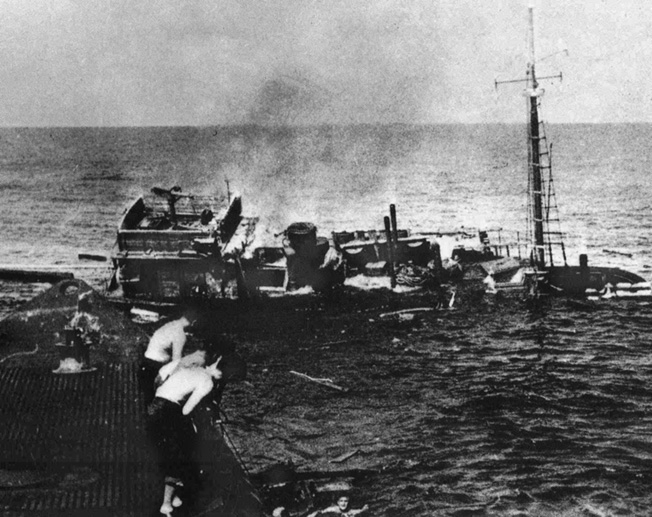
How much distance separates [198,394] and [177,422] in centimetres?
68

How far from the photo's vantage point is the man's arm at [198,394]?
770 centimetres

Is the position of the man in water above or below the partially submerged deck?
below

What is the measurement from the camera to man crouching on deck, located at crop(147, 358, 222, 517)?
25.6 ft

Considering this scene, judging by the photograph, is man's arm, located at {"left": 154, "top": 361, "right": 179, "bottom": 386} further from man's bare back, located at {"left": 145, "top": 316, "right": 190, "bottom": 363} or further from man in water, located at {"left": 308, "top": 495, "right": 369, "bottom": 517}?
man in water, located at {"left": 308, "top": 495, "right": 369, "bottom": 517}

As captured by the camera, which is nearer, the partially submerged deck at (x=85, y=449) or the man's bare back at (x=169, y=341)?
the partially submerged deck at (x=85, y=449)

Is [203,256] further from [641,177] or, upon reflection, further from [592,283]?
[641,177]

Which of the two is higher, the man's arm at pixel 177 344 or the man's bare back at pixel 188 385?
the man's arm at pixel 177 344

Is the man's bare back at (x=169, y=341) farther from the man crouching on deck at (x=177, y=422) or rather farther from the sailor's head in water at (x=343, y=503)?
the sailor's head in water at (x=343, y=503)

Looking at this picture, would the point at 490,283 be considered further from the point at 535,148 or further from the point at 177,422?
the point at 177,422

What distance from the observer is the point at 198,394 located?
7.73 metres

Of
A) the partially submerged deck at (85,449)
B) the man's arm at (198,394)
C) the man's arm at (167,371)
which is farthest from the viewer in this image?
the man's arm at (167,371)

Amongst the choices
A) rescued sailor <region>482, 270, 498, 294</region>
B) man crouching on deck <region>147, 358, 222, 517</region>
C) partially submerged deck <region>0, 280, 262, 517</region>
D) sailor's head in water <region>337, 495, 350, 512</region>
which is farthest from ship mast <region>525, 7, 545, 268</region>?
man crouching on deck <region>147, 358, 222, 517</region>

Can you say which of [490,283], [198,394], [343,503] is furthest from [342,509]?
[490,283]

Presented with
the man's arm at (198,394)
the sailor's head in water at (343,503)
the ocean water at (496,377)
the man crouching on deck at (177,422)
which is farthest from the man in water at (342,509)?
the man's arm at (198,394)
